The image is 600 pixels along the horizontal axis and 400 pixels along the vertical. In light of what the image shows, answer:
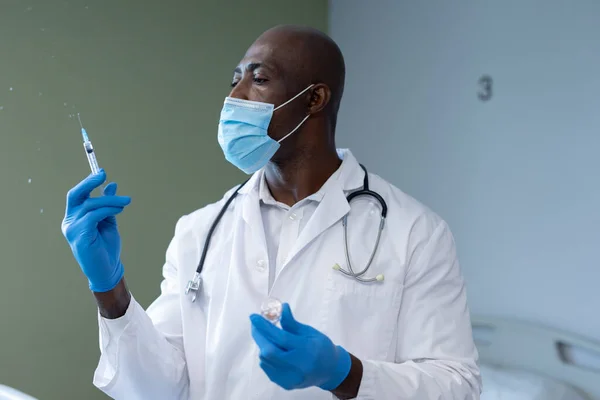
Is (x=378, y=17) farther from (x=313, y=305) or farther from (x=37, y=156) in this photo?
(x=313, y=305)

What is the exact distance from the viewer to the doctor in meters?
1.22

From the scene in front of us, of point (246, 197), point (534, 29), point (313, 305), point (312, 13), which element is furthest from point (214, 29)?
point (313, 305)

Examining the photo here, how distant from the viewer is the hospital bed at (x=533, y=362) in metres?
2.12

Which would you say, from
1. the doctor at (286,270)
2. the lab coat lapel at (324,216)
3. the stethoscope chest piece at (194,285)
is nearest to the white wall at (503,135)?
the doctor at (286,270)

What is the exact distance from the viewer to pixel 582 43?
222 cm

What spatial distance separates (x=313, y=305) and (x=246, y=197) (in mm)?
307

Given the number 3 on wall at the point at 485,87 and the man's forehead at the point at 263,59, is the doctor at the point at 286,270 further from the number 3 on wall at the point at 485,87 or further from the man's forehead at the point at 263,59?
the number 3 on wall at the point at 485,87

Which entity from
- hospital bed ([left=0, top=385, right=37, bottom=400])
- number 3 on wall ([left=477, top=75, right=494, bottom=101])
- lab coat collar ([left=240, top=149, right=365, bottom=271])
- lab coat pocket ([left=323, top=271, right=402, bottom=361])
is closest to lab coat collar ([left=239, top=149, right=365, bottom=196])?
lab coat collar ([left=240, top=149, right=365, bottom=271])

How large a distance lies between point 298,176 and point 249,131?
0.51 ft

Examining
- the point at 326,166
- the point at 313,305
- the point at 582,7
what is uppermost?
the point at 582,7

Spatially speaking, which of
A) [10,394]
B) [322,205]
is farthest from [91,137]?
Answer: [322,205]

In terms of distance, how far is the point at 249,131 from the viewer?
136cm

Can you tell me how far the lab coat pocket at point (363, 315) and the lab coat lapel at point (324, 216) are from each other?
0.11 metres

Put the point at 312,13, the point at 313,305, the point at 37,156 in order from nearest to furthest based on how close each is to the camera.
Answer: the point at 313,305 → the point at 37,156 → the point at 312,13
